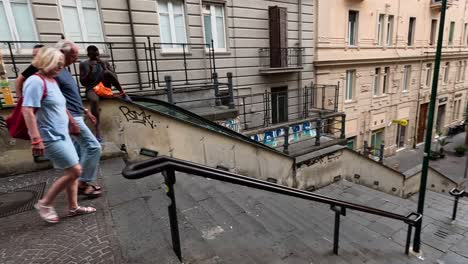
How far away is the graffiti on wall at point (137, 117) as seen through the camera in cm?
438

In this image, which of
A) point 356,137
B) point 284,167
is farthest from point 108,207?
point 356,137

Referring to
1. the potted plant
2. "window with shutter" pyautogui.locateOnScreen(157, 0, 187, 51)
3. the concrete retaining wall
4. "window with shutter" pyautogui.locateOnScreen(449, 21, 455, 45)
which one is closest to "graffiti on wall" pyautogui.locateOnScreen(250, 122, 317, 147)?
the concrete retaining wall

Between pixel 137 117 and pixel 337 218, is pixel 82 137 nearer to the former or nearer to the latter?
pixel 137 117

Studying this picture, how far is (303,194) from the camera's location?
251 cm

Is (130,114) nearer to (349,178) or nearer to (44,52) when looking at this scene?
(44,52)

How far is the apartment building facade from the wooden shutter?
2.33 meters

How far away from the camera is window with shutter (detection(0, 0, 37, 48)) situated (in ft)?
19.8

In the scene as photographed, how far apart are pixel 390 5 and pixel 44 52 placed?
18054 millimetres

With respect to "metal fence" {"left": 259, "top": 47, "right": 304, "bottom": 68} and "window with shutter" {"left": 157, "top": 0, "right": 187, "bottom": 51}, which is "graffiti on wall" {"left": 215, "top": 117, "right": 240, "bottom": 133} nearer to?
"window with shutter" {"left": 157, "top": 0, "right": 187, "bottom": 51}

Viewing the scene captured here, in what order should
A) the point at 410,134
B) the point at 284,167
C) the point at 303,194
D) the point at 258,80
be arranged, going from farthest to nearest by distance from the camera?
1. the point at 410,134
2. the point at 258,80
3. the point at 284,167
4. the point at 303,194

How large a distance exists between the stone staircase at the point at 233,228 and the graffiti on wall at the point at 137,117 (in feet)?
2.56

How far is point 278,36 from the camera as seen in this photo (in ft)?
34.1

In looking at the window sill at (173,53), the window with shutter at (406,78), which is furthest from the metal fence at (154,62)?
the window with shutter at (406,78)

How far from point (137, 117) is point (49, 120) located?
213 centimetres
